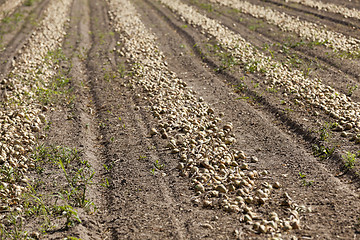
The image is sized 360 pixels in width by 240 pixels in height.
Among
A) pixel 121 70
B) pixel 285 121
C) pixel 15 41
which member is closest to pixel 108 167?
pixel 285 121

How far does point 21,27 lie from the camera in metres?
14.3

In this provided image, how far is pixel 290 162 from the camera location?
5.53 metres

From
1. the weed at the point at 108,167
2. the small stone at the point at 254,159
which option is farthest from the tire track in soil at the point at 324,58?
the weed at the point at 108,167

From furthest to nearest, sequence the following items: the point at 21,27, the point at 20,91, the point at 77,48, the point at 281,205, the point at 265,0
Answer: the point at 265,0 → the point at 21,27 → the point at 77,48 → the point at 20,91 → the point at 281,205

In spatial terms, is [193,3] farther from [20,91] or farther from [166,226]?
[166,226]

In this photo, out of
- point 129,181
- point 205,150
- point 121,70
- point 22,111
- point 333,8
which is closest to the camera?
point 129,181

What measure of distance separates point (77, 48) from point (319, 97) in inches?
323

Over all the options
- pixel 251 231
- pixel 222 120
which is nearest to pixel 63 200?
pixel 251 231

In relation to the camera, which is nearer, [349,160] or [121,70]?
[349,160]

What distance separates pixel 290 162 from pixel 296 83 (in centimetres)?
331

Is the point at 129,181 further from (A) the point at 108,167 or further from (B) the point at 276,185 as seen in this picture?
(B) the point at 276,185

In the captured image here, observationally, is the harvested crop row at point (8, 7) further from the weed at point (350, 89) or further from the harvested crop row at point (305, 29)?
the weed at point (350, 89)

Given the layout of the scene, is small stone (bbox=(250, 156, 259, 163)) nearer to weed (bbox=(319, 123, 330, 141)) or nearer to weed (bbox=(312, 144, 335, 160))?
weed (bbox=(312, 144, 335, 160))

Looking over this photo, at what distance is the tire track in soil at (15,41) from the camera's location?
33.1ft
